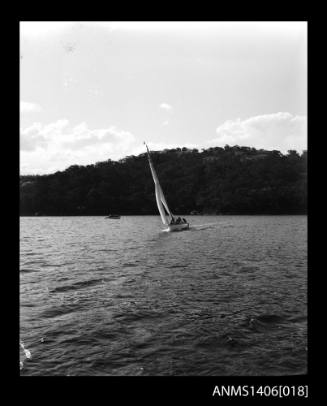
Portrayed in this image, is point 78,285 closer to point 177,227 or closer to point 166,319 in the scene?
point 166,319

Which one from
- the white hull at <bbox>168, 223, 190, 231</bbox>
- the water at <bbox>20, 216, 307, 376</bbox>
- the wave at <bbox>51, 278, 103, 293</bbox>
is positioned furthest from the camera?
the white hull at <bbox>168, 223, 190, 231</bbox>

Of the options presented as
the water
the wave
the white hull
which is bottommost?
the wave

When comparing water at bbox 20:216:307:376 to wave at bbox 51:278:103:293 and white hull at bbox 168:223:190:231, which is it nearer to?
wave at bbox 51:278:103:293

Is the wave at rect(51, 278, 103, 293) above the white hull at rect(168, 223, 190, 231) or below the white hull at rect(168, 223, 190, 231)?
below

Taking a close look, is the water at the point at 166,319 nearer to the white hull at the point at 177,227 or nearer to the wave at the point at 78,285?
the wave at the point at 78,285

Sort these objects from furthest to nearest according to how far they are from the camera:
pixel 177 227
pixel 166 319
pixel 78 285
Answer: pixel 177 227 < pixel 78 285 < pixel 166 319

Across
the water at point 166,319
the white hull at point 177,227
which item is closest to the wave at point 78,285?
the water at point 166,319

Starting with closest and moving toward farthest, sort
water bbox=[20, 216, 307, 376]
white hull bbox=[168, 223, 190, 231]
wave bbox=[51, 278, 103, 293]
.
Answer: water bbox=[20, 216, 307, 376] < wave bbox=[51, 278, 103, 293] < white hull bbox=[168, 223, 190, 231]

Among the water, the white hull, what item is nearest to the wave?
the water

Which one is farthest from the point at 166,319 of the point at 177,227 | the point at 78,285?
the point at 177,227
